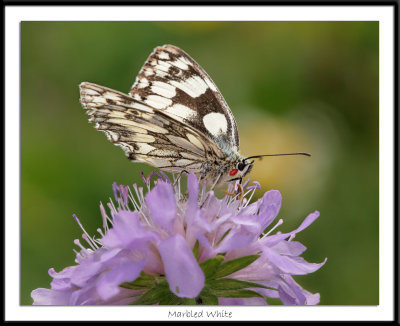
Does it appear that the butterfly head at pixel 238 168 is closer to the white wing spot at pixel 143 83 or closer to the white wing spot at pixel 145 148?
the white wing spot at pixel 145 148

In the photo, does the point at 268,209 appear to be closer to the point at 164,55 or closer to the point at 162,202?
the point at 162,202

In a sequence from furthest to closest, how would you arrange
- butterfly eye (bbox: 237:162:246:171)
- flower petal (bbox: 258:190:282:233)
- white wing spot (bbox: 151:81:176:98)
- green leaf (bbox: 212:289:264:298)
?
1. white wing spot (bbox: 151:81:176:98)
2. butterfly eye (bbox: 237:162:246:171)
3. flower petal (bbox: 258:190:282:233)
4. green leaf (bbox: 212:289:264:298)

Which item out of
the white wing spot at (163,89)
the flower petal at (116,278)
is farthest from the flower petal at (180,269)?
the white wing spot at (163,89)

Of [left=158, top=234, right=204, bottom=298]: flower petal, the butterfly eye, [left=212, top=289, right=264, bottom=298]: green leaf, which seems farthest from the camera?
the butterfly eye

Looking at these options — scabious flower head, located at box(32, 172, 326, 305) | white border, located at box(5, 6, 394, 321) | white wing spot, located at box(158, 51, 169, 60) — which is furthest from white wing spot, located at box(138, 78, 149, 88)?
scabious flower head, located at box(32, 172, 326, 305)

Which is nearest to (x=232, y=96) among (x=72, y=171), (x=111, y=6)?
(x=72, y=171)

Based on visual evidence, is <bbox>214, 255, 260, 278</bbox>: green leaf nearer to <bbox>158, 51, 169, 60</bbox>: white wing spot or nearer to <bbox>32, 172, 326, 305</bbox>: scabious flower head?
<bbox>32, 172, 326, 305</bbox>: scabious flower head
